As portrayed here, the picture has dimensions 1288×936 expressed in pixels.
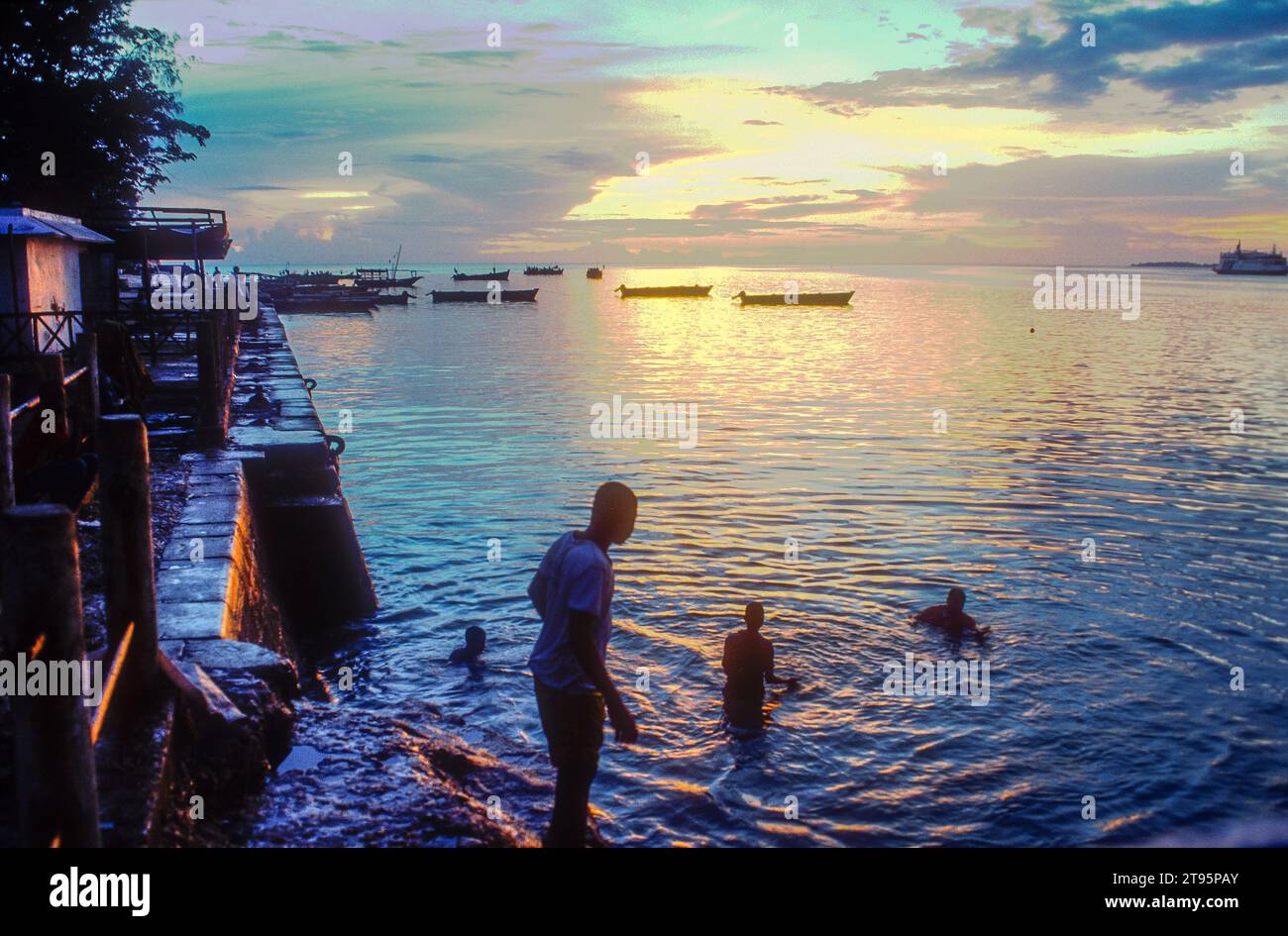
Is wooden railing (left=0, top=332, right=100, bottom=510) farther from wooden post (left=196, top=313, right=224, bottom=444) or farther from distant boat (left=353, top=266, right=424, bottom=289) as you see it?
distant boat (left=353, top=266, right=424, bottom=289)

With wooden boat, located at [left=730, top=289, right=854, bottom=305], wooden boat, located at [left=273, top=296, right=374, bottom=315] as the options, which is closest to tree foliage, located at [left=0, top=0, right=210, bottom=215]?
wooden boat, located at [left=273, top=296, right=374, bottom=315]

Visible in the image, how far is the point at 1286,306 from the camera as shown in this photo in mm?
105188

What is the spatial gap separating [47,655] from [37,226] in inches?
652

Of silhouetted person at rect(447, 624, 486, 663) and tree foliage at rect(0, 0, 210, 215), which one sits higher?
tree foliage at rect(0, 0, 210, 215)

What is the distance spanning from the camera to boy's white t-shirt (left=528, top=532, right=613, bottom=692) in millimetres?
4355

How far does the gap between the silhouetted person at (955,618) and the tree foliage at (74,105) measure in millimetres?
27971

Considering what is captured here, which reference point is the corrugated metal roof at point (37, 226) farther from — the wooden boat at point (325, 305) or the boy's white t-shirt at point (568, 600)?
the wooden boat at point (325, 305)

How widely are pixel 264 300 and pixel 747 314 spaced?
44.6 metres

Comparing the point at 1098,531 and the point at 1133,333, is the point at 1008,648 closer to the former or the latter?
the point at 1098,531

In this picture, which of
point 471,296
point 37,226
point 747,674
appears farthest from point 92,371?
point 471,296

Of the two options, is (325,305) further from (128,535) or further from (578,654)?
(578,654)

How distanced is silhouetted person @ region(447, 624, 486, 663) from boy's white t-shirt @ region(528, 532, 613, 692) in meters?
5.05

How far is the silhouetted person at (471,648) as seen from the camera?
31.5ft

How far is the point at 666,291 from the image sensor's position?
125562 millimetres
